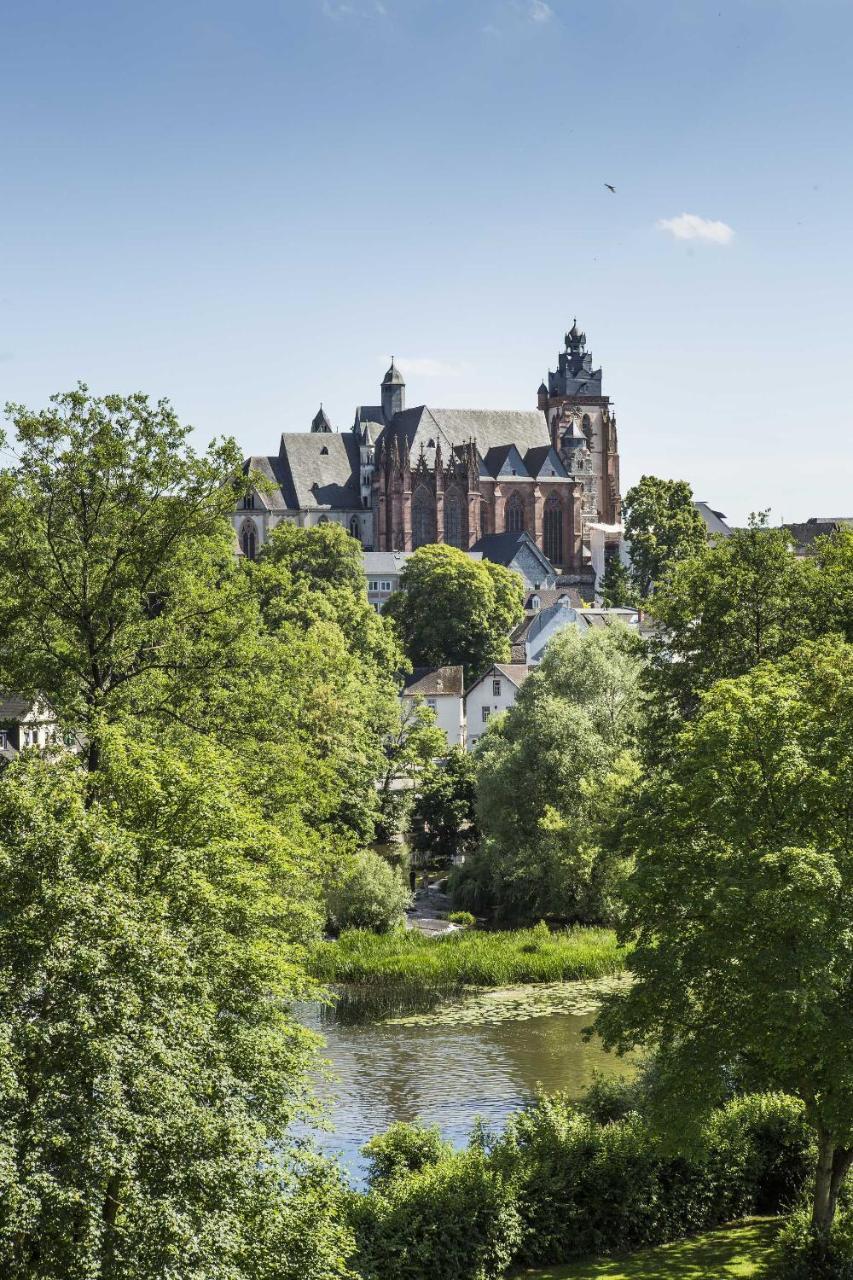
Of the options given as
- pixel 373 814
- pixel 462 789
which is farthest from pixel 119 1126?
pixel 462 789

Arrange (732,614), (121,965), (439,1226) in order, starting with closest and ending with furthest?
(121,965)
(439,1226)
(732,614)

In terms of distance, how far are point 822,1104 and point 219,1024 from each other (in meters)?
8.74

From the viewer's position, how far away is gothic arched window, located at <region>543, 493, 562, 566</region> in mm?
160750

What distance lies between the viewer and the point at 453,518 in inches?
6260

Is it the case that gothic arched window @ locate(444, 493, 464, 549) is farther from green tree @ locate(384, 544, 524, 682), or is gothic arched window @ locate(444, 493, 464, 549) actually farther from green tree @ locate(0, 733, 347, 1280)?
green tree @ locate(0, 733, 347, 1280)

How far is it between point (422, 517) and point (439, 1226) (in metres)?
140

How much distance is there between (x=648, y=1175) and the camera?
2389cm

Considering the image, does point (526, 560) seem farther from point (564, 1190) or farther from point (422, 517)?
point (564, 1190)

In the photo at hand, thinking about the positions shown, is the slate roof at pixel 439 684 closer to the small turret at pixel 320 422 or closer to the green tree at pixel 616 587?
the green tree at pixel 616 587

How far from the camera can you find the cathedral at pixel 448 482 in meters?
158

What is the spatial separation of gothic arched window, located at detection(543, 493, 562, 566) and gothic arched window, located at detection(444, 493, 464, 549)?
9589 millimetres

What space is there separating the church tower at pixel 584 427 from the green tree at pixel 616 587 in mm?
30053

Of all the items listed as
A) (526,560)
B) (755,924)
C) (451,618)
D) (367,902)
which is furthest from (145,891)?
(526,560)

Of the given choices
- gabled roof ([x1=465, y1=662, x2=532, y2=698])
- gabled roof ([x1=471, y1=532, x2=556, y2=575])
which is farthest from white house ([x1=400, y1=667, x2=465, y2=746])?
gabled roof ([x1=471, y1=532, x2=556, y2=575])
